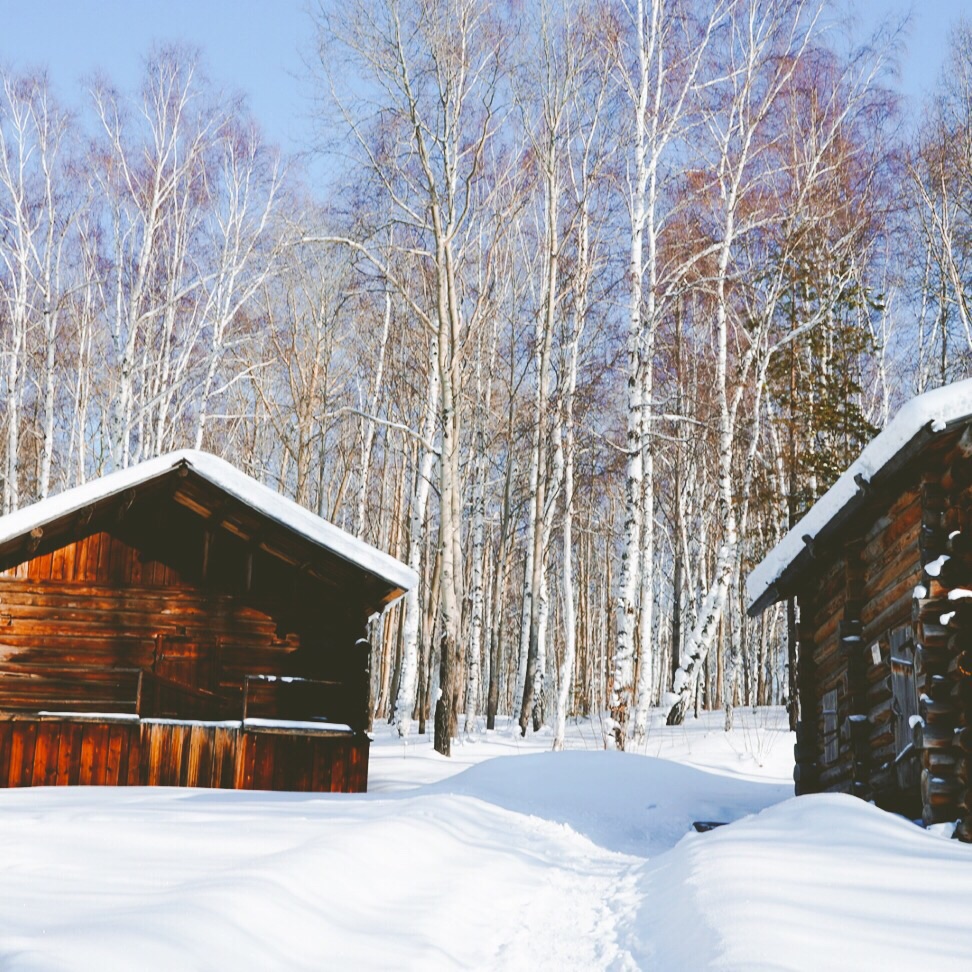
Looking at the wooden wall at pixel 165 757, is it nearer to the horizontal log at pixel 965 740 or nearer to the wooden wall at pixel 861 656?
the wooden wall at pixel 861 656

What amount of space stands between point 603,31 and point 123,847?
53.8ft

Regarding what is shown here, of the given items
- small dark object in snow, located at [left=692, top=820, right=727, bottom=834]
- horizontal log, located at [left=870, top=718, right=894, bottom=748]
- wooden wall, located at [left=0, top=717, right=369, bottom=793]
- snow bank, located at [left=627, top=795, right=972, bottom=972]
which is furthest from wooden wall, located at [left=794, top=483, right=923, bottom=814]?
wooden wall, located at [left=0, top=717, right=369, bottom=793]

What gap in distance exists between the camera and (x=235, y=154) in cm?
2420

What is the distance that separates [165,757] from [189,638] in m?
1.56

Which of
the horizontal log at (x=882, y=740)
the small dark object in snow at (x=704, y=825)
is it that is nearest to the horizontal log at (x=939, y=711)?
the horizontal log at (x=882, y=740)

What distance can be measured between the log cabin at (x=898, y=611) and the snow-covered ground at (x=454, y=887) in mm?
929

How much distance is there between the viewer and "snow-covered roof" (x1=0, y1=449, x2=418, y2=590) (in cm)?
1277

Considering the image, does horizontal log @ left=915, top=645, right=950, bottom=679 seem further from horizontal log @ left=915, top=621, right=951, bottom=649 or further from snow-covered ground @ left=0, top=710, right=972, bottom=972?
snow-covered ground @ left=0, top=710, right=972, bottom=972

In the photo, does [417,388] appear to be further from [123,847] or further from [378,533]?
[123,847]

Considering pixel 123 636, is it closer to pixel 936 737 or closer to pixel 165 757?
pixel 165 757

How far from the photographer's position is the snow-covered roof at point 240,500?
1277 centimetres

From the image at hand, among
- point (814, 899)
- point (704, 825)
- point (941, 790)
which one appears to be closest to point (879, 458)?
point (941, 790)

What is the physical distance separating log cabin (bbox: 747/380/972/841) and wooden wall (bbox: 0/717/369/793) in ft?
19.9

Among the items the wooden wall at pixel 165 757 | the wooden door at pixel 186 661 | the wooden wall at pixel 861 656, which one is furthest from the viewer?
the wooden door at pixel 186 661
